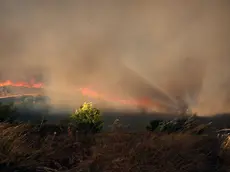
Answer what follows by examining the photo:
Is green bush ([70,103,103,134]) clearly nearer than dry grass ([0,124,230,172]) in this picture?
No

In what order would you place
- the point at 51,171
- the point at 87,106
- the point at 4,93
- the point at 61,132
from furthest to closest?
the point at 4,93
the point at 87,106
the point at 61,132
the point at 51,171

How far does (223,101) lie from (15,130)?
9237 millimetres

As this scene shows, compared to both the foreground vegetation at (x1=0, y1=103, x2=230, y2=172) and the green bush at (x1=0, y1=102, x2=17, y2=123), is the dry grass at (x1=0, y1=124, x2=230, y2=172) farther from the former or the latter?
the green bush at (x1=0, y1=102, x2=17, y2=123)

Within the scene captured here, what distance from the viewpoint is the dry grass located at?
704 cm

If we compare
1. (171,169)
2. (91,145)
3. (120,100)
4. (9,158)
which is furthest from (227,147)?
(120,100)

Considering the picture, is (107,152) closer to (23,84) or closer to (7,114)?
(7,114)

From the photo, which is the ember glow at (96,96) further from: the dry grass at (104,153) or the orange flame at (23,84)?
the dry grass at (104,153)

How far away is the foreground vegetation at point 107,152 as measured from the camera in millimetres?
7055

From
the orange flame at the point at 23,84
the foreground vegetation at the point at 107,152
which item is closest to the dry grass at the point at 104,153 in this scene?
the foreground vegetation at the point at 107,152

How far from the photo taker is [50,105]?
45.0 ft

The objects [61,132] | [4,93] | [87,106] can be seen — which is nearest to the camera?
[61,132]

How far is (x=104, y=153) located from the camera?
7.16m

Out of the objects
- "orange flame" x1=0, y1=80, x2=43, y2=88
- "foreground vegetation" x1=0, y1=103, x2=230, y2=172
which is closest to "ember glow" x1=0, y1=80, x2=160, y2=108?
"orange flame" x1=0, y1=80, x2=43, y2=88

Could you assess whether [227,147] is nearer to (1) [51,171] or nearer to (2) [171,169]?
(2) [171,169]
